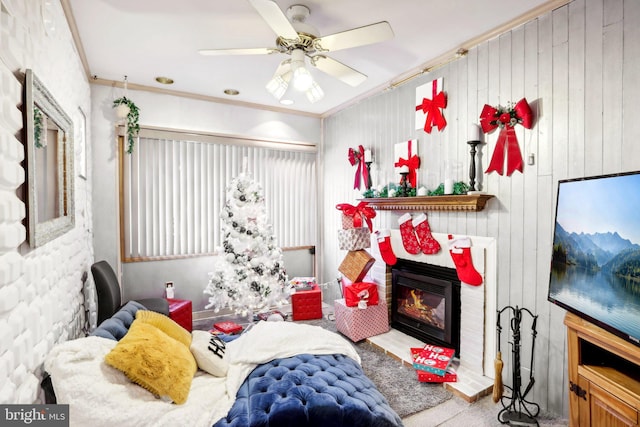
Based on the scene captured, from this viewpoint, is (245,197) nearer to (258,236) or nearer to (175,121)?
(258,236)

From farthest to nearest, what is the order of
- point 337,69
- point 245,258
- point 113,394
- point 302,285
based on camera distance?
point 302,285, point 245,258, point 337,69, point 113,394

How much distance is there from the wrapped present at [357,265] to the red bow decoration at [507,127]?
4.97ft

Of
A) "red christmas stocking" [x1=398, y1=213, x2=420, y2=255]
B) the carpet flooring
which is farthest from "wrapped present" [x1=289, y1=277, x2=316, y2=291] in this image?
"red christmas stocking" [x1=398, y1=213, x2=420, y2=255]

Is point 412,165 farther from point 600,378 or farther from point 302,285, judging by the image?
point 600,378

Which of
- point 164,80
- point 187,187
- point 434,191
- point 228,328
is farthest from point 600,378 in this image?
point 164,80

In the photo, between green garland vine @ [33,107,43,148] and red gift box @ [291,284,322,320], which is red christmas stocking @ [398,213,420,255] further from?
green garland vine @ [33,107,43,148]

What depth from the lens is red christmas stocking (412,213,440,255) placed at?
3.13 metres

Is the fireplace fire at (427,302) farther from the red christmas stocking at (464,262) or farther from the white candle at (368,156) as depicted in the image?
the white candle at (368,156)

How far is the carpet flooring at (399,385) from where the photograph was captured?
2392 millimetres

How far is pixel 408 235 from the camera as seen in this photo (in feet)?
11.2

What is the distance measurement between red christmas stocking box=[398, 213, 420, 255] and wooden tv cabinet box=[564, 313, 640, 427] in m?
1.54

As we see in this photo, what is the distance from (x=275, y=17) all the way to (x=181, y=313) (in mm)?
2966

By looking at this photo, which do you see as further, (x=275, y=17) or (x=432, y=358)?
(x=432, y=358)

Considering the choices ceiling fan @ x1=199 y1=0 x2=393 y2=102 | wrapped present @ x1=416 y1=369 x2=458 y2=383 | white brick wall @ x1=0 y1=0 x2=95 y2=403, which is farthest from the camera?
wrapped present @ x1=416 y1=369 x2=458 y2=383
